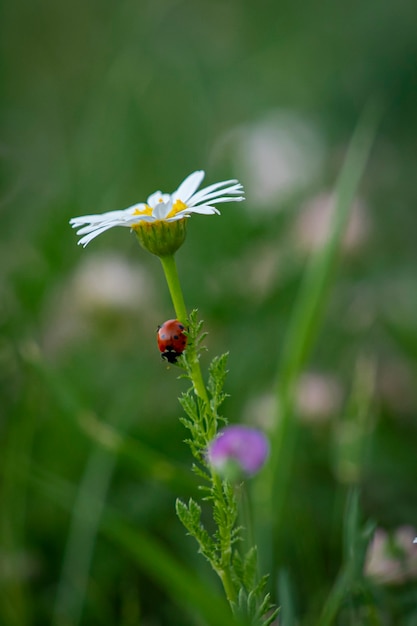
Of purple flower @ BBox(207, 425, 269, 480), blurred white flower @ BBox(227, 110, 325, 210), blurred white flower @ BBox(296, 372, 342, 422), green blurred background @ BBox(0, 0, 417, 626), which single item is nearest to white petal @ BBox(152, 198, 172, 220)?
purple flower @ BBox(207, 425, 269, 480)

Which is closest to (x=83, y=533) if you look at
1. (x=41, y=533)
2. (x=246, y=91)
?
(x=41, y=533)

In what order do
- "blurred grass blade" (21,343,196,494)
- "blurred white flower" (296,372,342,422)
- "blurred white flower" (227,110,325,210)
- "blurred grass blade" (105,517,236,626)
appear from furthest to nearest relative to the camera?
"blurred white flower" (227,110,325,210), "blurred white flower" (296,372,342,422), "blurred grass blade" (21,343,196,494), "blurred grass blade" (105,517,236,626)

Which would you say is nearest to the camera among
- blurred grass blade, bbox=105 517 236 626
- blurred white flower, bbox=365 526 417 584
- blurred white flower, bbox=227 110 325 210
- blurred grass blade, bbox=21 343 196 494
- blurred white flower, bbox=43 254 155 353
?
blurred grass blade, bbox=105 517 236 626

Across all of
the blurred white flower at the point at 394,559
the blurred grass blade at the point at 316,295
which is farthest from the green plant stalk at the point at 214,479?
the blurred grass blade at the point at 316,295

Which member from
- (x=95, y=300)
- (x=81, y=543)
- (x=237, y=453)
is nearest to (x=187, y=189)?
(x=237, y=453)

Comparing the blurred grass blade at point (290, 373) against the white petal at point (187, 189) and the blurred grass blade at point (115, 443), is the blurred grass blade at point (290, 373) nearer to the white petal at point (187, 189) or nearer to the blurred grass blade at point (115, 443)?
the blurred grass blade at point (115, 443)

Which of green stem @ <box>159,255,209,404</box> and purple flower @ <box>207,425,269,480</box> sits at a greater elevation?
green stem @ <box>159,255,209,404</box>

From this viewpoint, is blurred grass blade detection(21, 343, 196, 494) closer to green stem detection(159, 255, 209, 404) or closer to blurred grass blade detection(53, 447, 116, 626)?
blurred grass blade detection(53, 447, 116, 626)

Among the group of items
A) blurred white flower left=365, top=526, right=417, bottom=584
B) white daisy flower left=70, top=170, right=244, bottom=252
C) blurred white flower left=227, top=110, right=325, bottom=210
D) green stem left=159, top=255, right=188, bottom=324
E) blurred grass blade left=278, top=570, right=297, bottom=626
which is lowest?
blurred grass blade left=278, top=570, right=297, bottom=626

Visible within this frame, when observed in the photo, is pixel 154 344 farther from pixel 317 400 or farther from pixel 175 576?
pixel 175 576
